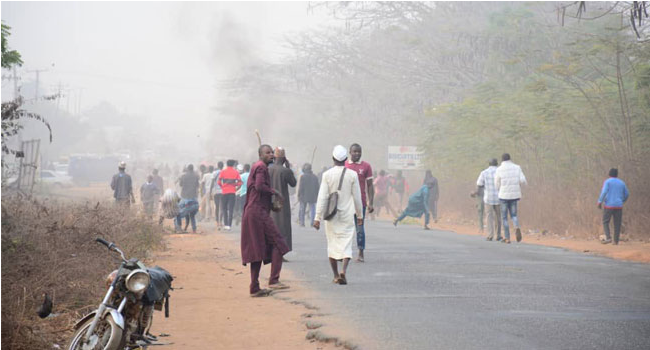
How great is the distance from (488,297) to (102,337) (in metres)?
5.19

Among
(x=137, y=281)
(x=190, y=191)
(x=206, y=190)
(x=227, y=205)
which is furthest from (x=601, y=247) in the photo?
(x=137, y=281)

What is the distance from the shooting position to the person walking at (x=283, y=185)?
12.6 metres

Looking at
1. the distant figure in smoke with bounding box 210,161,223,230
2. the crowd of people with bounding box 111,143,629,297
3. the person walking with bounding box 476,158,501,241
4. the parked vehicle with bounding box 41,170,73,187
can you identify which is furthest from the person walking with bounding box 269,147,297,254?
the parked vehicle with bounding box 41,170,73,187

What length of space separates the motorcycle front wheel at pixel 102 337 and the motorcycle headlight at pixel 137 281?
25cm

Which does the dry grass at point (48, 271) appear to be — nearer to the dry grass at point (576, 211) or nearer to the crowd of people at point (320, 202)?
the crowd of people at point (320, 202)

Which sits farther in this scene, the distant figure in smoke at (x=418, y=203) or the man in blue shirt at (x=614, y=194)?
the distant figure in smoke at (x=418, y=203)

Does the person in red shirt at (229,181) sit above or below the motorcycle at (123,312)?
above

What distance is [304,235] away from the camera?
2120 cm

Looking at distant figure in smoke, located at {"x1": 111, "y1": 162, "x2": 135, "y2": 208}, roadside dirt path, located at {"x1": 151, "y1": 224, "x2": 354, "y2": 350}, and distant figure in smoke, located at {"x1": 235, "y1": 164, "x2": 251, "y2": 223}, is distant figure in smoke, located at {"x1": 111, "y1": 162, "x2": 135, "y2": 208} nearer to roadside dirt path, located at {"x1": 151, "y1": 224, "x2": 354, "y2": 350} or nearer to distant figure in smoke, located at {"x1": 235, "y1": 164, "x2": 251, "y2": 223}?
distant figure in smoke, located at {"x1": 235, "y1": 164, "x2": 251, "y2": 223}

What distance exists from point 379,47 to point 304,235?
88.9 ft

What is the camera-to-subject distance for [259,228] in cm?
1059

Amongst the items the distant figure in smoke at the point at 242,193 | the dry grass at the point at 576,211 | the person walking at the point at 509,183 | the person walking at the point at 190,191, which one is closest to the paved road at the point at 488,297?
the person walking at the point at 509,183

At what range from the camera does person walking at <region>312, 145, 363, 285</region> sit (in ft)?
36.9

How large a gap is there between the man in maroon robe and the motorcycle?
3770 millimetres
